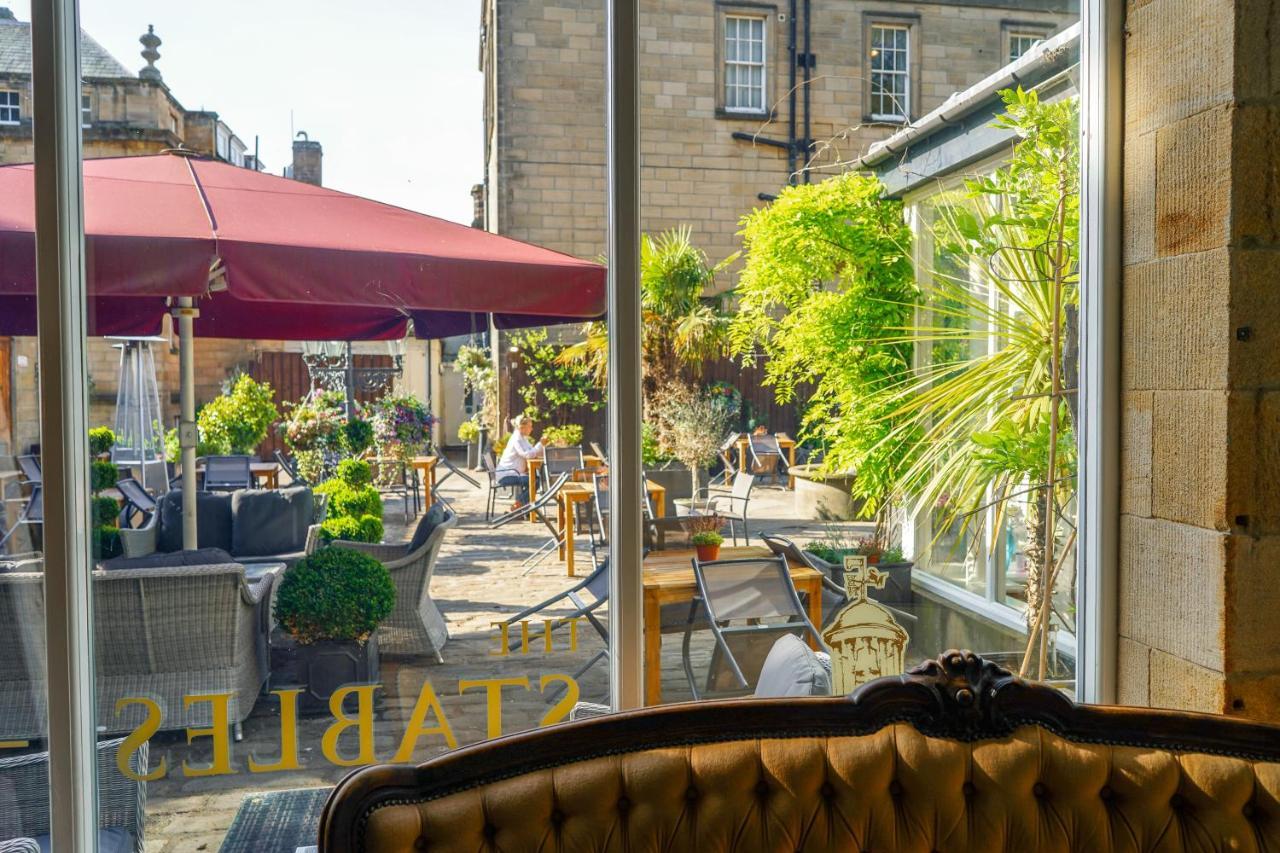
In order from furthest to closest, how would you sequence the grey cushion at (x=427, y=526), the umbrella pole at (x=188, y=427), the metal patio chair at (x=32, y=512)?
1. the grey cushion at (x=427, y=526)
2. the umbrella pole at (x=188, y=427)
3. the metal patio chair at (x=32, y=512)

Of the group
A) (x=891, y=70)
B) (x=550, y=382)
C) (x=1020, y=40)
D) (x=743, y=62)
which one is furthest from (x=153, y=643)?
(x=1020, y=40)

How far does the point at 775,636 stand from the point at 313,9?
6.26ft

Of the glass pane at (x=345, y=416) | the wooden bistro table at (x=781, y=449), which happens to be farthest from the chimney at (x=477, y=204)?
the wooden bistro table at (x=781, y=449)

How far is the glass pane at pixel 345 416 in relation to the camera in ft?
6.93

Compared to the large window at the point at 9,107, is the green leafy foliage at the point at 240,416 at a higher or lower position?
lower

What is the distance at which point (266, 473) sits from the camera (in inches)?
87.5

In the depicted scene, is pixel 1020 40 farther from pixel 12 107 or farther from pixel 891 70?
pixel 12 107

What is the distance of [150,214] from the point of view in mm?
2051

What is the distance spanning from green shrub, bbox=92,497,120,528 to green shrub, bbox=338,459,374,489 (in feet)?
1.60

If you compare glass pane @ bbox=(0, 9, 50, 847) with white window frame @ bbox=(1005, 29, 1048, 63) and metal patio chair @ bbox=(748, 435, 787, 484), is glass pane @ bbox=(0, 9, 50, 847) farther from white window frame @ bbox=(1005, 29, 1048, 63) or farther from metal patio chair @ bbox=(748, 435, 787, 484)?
white window frame @ bbox=(1005, 29, 1048, 63)

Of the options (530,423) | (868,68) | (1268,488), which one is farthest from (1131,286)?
(530,423)

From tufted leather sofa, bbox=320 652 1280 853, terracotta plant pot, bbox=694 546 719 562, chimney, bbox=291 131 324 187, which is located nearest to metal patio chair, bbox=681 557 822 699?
terracotta plant pot, bbox=694 546 719 562

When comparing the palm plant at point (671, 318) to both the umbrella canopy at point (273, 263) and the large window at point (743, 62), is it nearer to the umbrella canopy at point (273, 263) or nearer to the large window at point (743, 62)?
the umbrella canopy at point (273, 263)

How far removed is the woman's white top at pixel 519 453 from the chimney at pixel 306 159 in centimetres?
76
